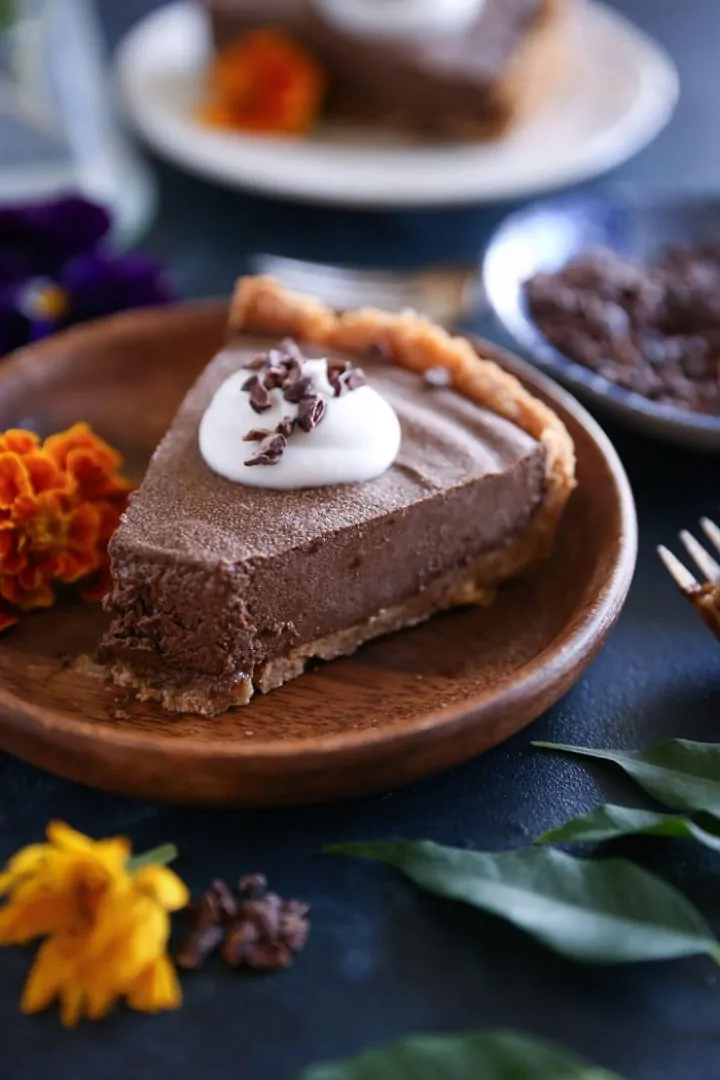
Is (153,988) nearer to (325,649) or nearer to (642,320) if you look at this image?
(325,649)

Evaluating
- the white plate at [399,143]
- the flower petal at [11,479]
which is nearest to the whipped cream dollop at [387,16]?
the white plate at [399,143]

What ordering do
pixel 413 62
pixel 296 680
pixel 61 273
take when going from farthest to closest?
pixel 413 62
pixel 61 273
pixel 296 680

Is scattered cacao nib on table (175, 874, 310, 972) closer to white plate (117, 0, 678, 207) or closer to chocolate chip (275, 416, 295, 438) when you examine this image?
chocolate chip (275, 416, 295, 438)

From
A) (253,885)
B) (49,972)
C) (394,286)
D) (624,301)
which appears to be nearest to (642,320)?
(624,301)

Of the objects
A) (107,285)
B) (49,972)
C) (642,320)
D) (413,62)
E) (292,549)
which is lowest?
(49,972)

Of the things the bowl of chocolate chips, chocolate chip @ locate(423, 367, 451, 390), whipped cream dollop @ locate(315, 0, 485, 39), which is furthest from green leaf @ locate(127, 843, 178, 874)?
whipped cream dollop @ locate(315, 0, 485, 39)

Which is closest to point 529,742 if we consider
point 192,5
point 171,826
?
point 171,826

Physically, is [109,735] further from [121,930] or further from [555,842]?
[555,842]
